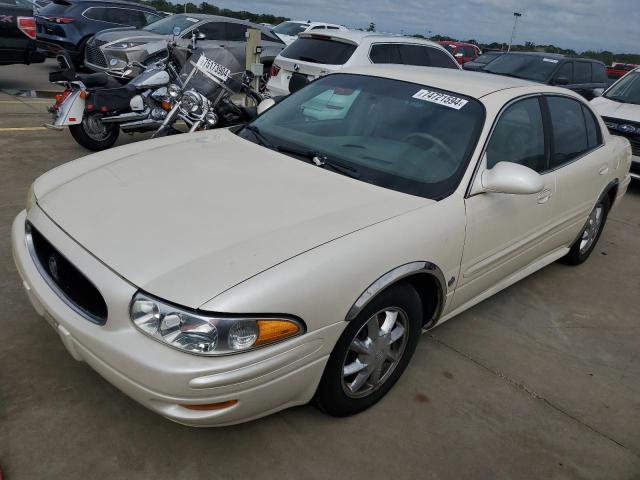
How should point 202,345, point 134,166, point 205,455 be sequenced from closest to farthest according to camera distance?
point 202,345 < point 205,455 < point 134,166

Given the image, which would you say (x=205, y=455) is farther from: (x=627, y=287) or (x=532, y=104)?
(x=627, y=287)

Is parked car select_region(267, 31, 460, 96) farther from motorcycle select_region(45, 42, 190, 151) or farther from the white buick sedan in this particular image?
the white buick sedan

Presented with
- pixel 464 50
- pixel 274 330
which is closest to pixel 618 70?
pixel 464 50

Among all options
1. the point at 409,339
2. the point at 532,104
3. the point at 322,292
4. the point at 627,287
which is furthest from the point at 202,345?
the point at 627,287

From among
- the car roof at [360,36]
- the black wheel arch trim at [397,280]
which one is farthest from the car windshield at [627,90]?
the black wheel arch trim at [397,280]

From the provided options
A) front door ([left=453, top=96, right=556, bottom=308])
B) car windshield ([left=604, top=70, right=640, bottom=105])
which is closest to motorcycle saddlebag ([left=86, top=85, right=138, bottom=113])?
front door ([left=453, top=96, right=556, bottom=308])

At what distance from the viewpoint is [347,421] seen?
257 cm

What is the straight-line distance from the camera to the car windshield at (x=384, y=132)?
2844mm

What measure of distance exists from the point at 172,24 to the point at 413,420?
10648 mm

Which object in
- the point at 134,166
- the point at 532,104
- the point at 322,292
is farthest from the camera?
the point at 532,104

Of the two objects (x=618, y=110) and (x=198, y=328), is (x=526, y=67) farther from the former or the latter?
(x=198, y=328)

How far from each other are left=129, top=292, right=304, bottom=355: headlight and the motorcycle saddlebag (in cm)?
481

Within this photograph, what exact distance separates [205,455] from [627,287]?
380 centimetres

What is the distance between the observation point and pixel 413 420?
2643 millimetres
